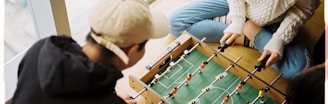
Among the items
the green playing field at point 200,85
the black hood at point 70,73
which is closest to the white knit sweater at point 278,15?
the green playing field at point 200,85

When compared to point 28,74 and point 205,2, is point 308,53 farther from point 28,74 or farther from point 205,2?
point 28,74

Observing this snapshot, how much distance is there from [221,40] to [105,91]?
0.73 metres

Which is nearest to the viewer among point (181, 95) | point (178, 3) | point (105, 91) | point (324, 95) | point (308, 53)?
point (324, 95)

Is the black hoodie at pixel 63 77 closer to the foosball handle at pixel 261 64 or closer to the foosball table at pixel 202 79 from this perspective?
the foosball table at pixel 202 79

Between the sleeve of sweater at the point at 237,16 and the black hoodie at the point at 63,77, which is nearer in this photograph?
the black hoodie at the point at 63,77

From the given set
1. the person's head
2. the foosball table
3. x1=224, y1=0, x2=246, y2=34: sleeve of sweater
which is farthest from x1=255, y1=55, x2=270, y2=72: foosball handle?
the person's head

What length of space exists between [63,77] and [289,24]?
960 mm

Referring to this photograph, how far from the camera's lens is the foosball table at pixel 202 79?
170 centimetres

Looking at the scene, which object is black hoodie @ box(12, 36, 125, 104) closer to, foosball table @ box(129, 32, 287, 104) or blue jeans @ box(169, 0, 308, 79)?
foosball table @ box(129, 32, 287, 104)

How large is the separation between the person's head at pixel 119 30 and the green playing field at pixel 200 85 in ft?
1.70

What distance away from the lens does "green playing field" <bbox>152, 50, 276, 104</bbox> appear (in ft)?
5.65

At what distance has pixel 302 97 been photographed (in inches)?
44.1

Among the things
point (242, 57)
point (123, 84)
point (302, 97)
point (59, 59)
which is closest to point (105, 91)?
point (59, 59)

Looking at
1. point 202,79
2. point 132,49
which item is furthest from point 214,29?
point 132,49
